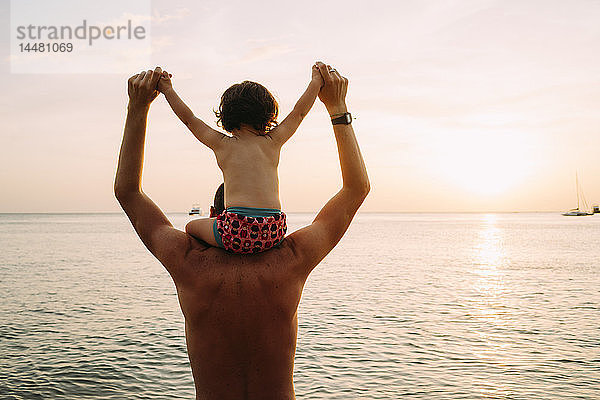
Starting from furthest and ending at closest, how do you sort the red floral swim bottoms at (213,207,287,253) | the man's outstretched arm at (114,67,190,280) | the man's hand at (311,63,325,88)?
the man's hand at (311,63,325,88) < the man's outstretched arm at (114,67,190,280) < the red floral swim bottoms at (213,207,287,253)

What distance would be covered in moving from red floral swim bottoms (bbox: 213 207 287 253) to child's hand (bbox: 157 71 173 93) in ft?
2.02

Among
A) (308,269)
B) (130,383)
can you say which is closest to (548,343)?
(130,383)

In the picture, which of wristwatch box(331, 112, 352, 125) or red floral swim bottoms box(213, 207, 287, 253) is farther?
wristwatch box(331, 112, 352, 125)

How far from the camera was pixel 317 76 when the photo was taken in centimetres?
250

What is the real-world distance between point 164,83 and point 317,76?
1.96 ft

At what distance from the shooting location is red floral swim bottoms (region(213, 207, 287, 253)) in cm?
204

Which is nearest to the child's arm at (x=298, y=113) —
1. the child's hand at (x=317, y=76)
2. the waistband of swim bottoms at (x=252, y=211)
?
the child's hand at (x=317, y=76)

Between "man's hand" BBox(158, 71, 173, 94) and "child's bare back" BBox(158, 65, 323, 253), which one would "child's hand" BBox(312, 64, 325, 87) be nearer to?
"child's bare back" BBox(158, 65, 323, 253)

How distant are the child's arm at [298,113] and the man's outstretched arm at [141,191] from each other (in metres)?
0.49

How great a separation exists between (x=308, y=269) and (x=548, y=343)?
19599 millimetres

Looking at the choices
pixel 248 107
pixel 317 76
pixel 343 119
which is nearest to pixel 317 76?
pixel 317 76

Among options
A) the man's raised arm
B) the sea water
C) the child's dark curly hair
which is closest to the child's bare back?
the child's dark curly hair

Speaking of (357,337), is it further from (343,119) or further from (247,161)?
(247,161)

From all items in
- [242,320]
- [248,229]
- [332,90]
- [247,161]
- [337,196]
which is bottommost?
[242,320]
